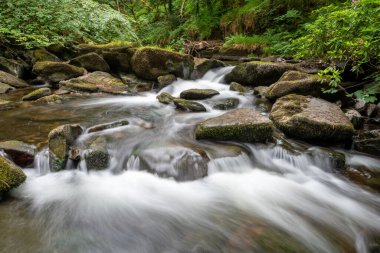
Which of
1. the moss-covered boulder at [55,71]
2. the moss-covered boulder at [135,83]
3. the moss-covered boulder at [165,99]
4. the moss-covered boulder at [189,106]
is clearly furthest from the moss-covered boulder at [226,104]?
the moss-covered boulder at [55,71]

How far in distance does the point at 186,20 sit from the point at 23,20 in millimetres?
9985

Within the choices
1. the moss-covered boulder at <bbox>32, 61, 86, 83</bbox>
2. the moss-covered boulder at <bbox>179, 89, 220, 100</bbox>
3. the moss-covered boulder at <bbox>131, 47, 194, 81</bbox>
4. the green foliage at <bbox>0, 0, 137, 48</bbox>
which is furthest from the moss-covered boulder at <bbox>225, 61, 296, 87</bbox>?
the green foliage at <bbox>0, 0, 137, 48</bbox>

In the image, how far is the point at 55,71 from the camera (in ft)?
28.2

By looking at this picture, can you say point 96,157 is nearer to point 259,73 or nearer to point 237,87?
point 237,87

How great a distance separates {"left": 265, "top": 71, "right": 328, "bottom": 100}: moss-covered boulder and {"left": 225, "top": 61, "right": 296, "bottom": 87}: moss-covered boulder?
3.96 ft

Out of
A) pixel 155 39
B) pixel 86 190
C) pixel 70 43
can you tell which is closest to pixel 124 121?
pixel 86 190

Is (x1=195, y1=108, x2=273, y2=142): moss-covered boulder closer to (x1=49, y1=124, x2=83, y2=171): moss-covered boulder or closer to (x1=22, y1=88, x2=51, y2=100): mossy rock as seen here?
(x1=49, y1=124, x2=83, y2=171): moss-covered boulder

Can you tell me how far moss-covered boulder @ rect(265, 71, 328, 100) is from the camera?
18.5 feet

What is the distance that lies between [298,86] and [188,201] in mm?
3840

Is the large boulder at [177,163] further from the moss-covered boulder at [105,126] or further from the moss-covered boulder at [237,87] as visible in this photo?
the moss-covered boulder at [237,87]

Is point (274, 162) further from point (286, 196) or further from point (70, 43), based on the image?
point (70, 43)

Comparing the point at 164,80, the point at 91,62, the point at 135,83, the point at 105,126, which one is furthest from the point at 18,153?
the point at 91,62

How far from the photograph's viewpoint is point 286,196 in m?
3.46

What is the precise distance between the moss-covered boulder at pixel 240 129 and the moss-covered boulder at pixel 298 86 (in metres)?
1.90
